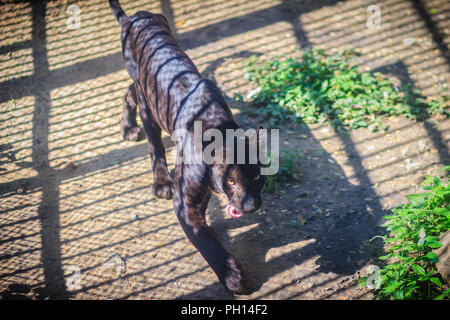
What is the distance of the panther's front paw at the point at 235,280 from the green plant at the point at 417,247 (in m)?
1.05

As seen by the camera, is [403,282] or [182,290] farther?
[182,290]

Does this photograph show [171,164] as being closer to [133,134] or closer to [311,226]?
[133,134]

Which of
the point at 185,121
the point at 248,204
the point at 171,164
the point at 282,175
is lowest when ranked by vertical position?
the point at 282,175

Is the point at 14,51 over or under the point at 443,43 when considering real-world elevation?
over

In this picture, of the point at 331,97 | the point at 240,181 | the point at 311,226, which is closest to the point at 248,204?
the point at 240,181

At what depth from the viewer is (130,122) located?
514 centimetres

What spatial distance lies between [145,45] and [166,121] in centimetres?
92

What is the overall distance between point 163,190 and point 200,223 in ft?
3.01

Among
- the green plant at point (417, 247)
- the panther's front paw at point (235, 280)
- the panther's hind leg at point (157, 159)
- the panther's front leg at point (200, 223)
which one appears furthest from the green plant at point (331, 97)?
the panther's front paw at point (235, 280)

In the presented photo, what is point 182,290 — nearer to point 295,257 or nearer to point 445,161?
point 295,257

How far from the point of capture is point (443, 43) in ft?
20.5

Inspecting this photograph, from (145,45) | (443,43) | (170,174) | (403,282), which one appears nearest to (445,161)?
(403,282)

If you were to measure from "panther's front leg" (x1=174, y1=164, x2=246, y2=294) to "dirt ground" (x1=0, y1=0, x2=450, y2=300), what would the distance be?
20cm

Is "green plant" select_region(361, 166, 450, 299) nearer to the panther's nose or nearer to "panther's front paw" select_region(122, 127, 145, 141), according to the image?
the panther's nose
